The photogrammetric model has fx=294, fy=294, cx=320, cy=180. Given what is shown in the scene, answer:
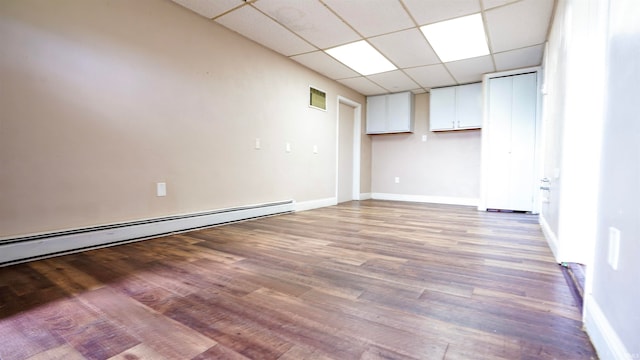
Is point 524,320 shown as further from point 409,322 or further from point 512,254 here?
point 512,254

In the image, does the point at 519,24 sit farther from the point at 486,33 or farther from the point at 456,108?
the point at 456,108

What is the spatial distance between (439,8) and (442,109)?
284 centimetres

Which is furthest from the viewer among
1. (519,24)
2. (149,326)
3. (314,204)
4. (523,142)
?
(314,204)

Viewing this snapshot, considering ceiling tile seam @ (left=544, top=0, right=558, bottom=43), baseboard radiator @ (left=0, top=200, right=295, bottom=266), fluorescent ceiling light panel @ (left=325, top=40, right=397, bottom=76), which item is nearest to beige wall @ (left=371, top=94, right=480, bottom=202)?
fluorescent ceiling light panel @ (left=325, top=40, right=397, bottom=76)

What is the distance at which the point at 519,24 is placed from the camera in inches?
→ 118

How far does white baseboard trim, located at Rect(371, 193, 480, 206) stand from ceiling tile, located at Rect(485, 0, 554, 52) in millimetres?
2717

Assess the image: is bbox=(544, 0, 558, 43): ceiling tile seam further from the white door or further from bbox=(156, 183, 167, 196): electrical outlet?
bbox=(156, 183, 167, 196): electrical outlet

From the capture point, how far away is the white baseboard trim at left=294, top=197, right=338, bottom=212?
14.1ft

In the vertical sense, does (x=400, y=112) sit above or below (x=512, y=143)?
above

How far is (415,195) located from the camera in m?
5.89

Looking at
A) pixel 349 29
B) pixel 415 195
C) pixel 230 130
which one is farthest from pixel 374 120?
pixel 230 130

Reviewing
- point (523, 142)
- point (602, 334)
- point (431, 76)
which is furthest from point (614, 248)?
point (431, 76)

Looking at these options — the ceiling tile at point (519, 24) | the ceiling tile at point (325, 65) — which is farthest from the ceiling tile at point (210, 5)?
the ceiling tile at point (519, 24)

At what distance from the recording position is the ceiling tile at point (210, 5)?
8.77 ft
